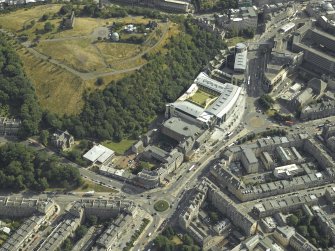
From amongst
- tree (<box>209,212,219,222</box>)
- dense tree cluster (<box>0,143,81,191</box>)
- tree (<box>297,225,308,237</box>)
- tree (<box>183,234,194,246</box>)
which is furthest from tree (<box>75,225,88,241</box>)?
tree (<box>297,225,308,237</box>)

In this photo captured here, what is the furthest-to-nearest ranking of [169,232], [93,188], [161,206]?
1. [93,188]
2. [161,206]
3. [169,232]

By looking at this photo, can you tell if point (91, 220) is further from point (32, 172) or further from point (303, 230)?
point (303, 230)

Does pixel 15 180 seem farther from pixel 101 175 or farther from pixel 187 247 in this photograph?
pixel 187 247

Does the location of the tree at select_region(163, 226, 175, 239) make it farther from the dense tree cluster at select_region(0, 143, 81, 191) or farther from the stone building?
the stone building

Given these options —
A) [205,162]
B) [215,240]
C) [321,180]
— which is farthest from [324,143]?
[215,240]

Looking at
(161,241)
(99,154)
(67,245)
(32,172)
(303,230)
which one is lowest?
(67,245)

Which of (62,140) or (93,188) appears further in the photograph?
(62,140)

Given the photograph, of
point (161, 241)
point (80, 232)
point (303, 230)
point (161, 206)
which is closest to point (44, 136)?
point (80, 232)

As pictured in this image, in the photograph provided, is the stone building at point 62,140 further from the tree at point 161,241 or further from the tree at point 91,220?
the tree at point 161,241
